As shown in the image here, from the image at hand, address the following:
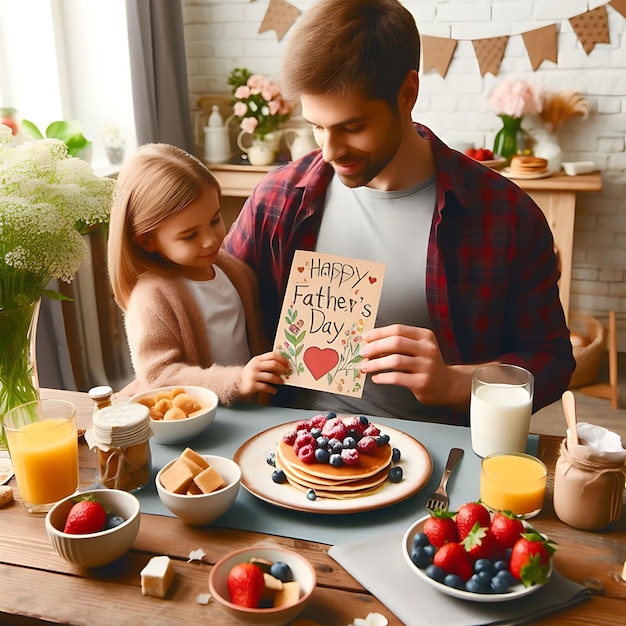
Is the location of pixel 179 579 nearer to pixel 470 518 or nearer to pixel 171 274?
pixel 470 518

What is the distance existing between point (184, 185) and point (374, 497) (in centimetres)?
82

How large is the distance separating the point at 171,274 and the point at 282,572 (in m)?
0.88

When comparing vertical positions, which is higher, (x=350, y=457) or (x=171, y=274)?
Answer: (x=171, y=274)

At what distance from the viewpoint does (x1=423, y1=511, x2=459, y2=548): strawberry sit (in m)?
1.04

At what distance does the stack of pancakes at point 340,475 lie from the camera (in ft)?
3.95

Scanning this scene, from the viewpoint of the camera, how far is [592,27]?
3574 millimetres

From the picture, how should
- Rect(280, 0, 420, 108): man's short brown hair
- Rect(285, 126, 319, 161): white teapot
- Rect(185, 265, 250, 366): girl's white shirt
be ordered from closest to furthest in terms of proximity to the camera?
Rect(280, 0, 420, 108): man's short brown hair, Rect(185, 265, 250, 366): girl's white shirt, Rect(285, 126, 319, 161): white teapot

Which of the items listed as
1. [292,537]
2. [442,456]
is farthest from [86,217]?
[442,456]

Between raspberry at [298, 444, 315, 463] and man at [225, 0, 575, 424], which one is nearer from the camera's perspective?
raspberry at [298, 444, 315, 463]

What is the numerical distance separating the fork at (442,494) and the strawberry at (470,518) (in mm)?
99

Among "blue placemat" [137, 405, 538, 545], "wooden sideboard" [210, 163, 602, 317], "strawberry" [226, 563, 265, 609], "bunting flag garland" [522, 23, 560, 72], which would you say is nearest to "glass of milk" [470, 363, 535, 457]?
"blue placemat" [137, 405, 538, 545]

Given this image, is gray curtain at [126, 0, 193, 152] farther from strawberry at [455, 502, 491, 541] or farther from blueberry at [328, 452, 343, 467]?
strawberry at [455, 502, 491, 541]

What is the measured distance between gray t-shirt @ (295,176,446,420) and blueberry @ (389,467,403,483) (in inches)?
21.9

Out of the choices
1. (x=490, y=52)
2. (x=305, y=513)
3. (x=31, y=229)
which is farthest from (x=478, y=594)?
(x=490, y=52)
